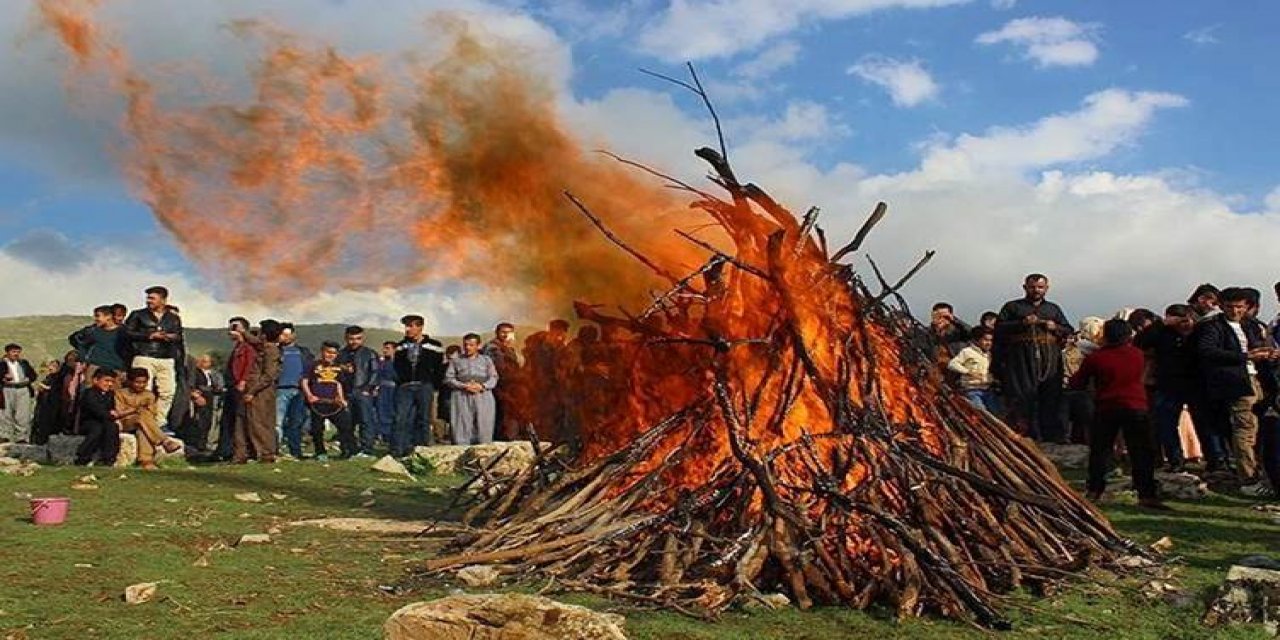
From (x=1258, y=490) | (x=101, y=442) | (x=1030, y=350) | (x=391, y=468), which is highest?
(x=1030, y=350)

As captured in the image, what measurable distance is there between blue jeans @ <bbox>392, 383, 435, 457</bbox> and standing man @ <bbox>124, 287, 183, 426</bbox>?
10.6 feet

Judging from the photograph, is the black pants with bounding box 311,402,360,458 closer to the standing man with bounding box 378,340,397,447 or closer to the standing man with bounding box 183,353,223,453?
the standing man with bounding box 378,340,397,447

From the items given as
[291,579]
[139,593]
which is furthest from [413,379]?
[139,593]

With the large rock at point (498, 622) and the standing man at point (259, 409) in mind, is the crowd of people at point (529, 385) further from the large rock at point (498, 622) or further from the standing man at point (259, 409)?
the large rock at point (498, 622)

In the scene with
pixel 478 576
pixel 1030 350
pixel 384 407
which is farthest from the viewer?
pixel 384 407

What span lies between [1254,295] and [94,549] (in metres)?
11.0

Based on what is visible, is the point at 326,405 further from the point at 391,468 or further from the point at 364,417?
the point at 391,468

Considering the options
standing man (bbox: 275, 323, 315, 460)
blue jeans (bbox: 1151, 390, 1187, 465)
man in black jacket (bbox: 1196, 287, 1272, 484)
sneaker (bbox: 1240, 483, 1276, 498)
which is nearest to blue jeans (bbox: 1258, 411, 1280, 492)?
man in black jacket (bbox: 1196, 287, 1272, 484)

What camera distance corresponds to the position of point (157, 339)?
49.8 ft

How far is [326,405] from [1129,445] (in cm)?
1168

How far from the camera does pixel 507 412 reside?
1762cm

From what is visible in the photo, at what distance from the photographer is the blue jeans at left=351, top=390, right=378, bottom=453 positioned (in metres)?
17.3

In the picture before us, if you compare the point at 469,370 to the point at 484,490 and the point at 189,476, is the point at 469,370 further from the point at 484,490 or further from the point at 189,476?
the point at 484,490

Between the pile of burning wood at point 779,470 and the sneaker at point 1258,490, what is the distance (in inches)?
159
